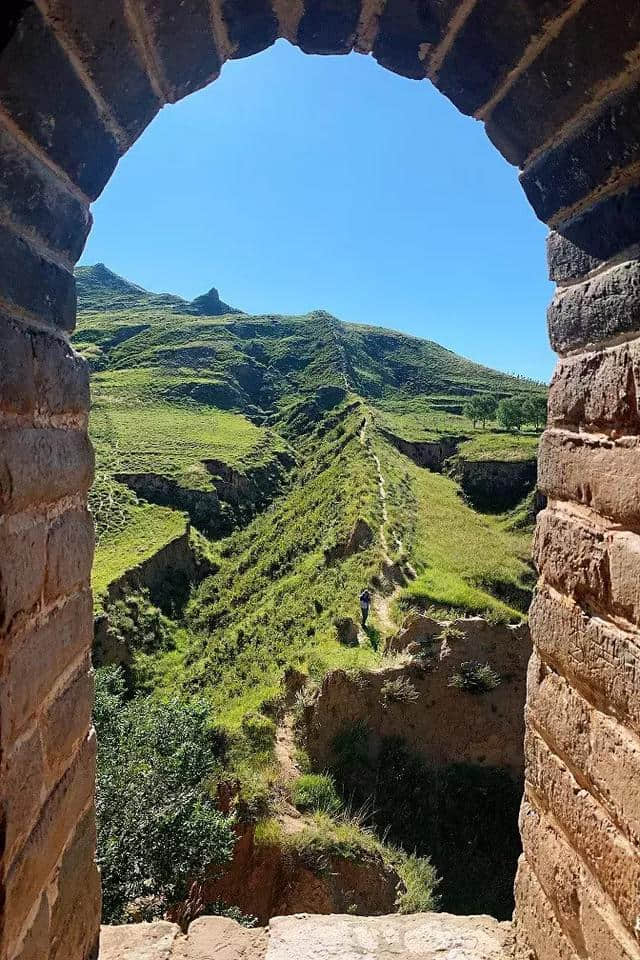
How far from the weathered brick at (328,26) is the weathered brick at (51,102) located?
0.73m

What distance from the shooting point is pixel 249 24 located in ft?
6.22

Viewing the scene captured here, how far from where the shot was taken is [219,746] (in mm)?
11055

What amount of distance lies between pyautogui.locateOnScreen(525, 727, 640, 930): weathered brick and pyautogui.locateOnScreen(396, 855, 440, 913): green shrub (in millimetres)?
7682

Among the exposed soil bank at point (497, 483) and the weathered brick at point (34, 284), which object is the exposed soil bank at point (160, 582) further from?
the weathered brick at point (34, 284)

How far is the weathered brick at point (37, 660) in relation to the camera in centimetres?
148

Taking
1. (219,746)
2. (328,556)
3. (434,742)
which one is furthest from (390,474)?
(219,746)

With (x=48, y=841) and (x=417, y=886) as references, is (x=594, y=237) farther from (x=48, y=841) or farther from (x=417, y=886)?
(x=417, y=886)

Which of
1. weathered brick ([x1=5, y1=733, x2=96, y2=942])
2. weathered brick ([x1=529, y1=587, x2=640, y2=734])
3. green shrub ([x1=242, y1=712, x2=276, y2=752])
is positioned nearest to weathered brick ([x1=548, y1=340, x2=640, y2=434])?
weathered brick ([x1=529, y1=587, x2=640, y2=734])

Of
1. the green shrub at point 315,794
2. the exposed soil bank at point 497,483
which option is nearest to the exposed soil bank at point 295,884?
the green shrub at point 315,794

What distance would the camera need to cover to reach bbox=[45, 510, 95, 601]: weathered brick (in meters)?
1.76

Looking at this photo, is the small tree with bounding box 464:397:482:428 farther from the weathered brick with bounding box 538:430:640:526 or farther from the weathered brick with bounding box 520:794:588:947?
the weathered brick with bounding box 520:794:588:947

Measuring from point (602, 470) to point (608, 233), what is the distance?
0.67 meters

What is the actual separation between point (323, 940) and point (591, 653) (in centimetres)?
165

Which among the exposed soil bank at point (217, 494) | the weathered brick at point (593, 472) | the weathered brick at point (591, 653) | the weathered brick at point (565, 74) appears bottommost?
the exposed soil bank at point (217, 494)
